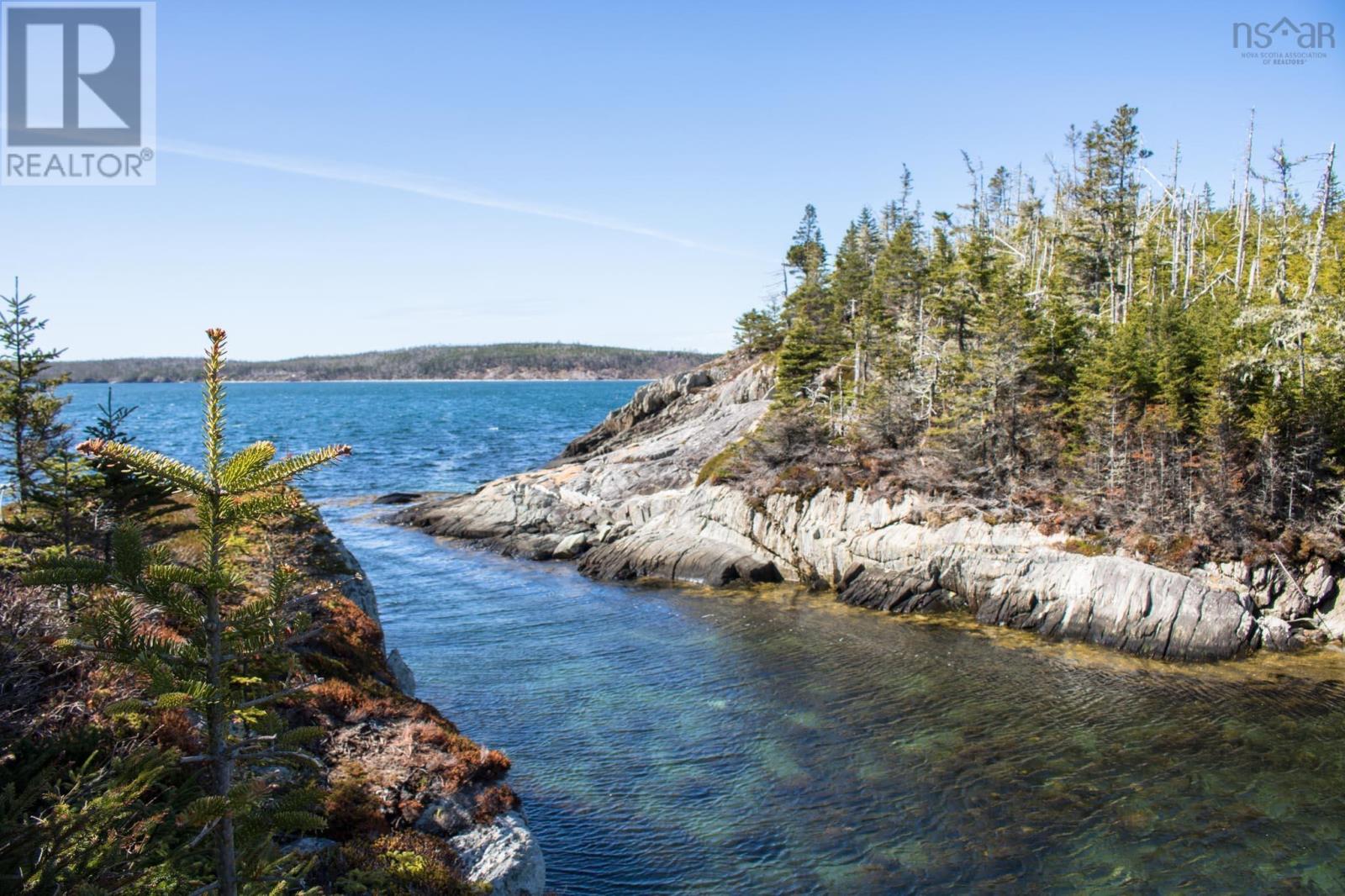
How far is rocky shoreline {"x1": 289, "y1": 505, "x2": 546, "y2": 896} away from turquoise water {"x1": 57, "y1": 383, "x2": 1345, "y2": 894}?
2.32m

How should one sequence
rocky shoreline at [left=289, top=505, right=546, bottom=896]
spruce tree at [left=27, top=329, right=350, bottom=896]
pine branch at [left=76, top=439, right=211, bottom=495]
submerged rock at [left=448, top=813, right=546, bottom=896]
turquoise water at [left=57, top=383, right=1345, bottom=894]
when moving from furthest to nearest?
turquoise water at [left=57, top=383, right=1345, bottom=894] < rocky shoreline at [left=289, top=505, right=546, bottom=896] < submerged rock at [left=448, top=813, right=546, bottom=896] < spruce tree at [left=27, top=329, right=350, bottom=896] < pine branch at [left=76, top=439, right=211, bottom=495]

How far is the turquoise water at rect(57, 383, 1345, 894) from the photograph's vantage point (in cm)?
1422

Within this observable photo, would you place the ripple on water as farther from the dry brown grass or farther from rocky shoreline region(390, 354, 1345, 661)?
the dry brown grass

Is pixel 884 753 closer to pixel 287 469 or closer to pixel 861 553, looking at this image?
pixel 861 553

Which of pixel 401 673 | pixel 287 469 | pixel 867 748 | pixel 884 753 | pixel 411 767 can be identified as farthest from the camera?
pixel 401 673

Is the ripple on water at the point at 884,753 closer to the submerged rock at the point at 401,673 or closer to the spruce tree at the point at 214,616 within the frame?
the submerged rock at the point at 401,673

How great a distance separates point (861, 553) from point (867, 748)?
15165 millimetres

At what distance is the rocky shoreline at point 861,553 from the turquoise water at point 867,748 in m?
1.56

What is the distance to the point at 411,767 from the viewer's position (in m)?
13.1

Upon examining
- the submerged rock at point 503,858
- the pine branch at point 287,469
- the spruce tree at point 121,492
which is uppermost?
the pine branch at point 287,469

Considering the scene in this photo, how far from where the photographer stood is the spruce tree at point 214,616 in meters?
5.44

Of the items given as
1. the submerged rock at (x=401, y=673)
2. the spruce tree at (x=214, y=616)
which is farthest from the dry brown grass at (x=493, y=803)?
the spruce tree at (x=214, y=616)

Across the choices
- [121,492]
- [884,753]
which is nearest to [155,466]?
[121,492]

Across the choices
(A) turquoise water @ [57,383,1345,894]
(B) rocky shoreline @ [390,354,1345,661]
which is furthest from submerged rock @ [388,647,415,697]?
(B) rocky shoreline @ [390,354,1345,661]
